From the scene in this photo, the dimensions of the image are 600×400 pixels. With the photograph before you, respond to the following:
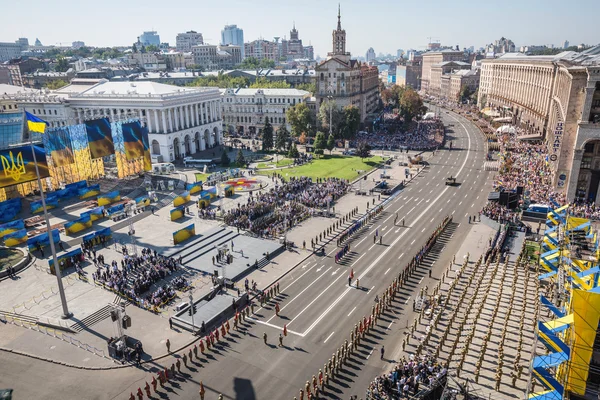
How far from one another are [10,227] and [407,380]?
50181 mm

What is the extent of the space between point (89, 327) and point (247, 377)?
1502 centimetres

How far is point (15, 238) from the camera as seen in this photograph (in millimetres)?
49531

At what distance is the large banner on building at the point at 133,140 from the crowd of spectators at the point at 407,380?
195ft

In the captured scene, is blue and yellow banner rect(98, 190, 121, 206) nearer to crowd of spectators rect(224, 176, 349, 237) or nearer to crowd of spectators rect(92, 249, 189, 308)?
crowd of spectators rect(224, 176, 349, 237)

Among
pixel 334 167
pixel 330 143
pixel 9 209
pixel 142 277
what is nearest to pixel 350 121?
pixel 330 143

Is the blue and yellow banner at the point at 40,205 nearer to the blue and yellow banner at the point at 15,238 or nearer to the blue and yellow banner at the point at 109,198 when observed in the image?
the blue and yellow banner at the point at 109,198

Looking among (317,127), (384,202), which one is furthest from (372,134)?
(384,202)

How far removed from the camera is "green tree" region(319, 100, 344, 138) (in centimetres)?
10694

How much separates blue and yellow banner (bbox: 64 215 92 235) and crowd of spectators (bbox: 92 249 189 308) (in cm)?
1137

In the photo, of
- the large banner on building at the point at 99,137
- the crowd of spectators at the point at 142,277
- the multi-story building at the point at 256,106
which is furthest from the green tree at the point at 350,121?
the crowd of spectators at the point at 142,277

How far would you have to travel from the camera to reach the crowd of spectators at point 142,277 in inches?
1486

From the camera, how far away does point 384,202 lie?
213ft

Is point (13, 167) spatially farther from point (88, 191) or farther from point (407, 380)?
point (407, 380)

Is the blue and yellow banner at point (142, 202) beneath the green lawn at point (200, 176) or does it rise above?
above
